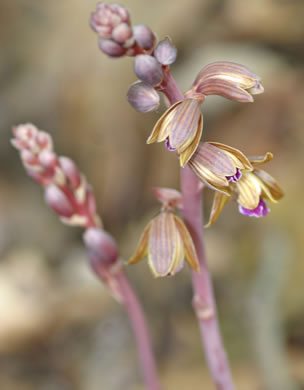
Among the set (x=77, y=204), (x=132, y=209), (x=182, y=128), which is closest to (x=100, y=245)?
(x=77, y=204)

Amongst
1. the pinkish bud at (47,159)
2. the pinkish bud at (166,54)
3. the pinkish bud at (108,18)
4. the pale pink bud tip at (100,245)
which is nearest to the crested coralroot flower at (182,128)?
the pinkish bud at (166,54)

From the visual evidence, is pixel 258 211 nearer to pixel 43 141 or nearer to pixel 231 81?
pixel 231 81

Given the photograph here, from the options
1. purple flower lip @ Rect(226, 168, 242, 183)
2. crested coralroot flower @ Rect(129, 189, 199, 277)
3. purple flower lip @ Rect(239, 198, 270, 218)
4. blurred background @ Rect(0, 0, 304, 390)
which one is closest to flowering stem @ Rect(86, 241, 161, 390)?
crested coralroot flower @ Rect(129, 189, 199, 277)

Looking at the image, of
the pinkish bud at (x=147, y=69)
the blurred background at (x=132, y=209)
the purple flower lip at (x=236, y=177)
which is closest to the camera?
the pinkish bud at (x=147, y=69)

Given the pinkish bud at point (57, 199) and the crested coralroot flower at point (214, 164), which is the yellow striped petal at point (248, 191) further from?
the pinkish bud at point (57, 199)

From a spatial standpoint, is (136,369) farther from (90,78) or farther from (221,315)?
(90,78)

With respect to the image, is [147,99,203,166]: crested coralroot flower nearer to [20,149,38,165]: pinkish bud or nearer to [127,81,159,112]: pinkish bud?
[127,81,159,112]: pinkish bud
